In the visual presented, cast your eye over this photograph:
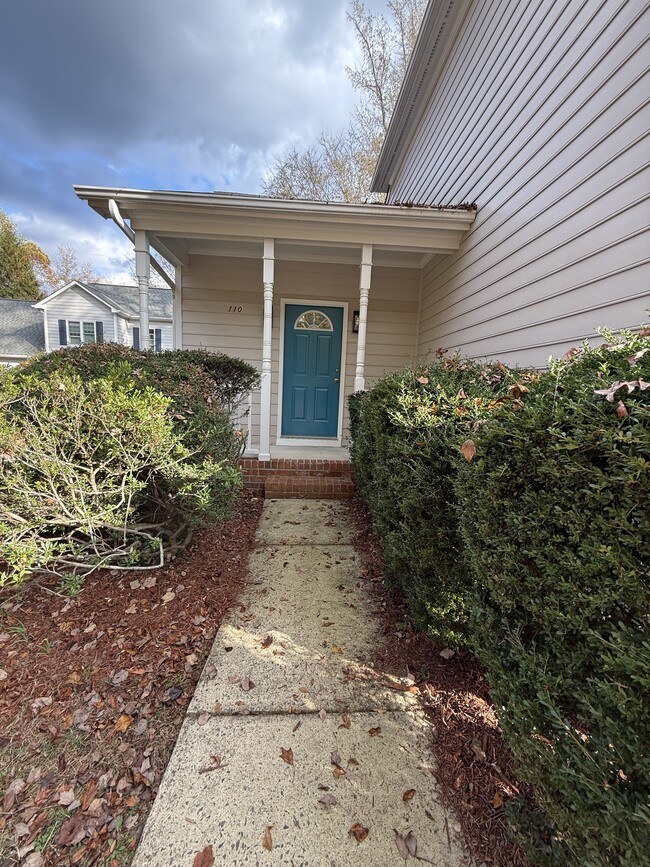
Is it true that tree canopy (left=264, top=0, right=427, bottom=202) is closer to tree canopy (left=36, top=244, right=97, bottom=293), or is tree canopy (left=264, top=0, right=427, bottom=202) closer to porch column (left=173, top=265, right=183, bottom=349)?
porch column (left=173, top=265, right=183, bottom=349)

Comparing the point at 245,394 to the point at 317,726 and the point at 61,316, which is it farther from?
the point at 61,316

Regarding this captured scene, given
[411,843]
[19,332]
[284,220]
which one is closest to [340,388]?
[284,220]

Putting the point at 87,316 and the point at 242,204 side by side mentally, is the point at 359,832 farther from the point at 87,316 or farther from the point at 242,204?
the point at 87,316

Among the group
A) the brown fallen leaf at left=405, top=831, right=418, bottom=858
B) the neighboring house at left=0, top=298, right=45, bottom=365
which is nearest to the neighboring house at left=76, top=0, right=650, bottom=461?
the brown fallen leaf at left=405, top=831, right=418, bottom=858

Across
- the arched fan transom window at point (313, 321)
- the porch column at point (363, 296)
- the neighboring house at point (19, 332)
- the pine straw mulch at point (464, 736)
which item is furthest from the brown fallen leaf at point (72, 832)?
the neighboring house at point (19, 332)

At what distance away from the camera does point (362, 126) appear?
11219 millimetres

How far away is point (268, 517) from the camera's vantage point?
3.81 meters

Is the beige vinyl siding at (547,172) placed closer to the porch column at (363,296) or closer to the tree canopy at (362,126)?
the porch column at (363,296)

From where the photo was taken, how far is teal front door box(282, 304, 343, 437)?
5949 millimetres

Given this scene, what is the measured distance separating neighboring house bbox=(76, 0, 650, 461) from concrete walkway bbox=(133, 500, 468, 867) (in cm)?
246

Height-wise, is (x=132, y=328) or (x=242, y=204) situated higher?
(x=132, y=328)

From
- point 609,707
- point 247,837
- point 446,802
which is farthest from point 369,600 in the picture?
point 609,707

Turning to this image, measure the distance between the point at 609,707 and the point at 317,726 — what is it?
120 cm

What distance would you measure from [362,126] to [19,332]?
17.3 meters
